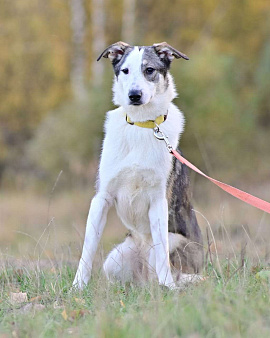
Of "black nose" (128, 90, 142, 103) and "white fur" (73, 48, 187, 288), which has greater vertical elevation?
"black nose" (128, 90, 142, 103)

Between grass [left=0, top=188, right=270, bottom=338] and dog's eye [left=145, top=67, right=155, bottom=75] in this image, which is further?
dog's eye [left=145, top=67, right=155, bottom=75]

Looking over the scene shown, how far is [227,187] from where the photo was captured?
4.40 m

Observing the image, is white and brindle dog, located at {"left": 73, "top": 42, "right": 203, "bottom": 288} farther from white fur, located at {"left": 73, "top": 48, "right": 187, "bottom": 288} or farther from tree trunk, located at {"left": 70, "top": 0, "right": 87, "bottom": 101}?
Answer: tree trunk, located at {"left": 70, "top": 0, "right": 87, "bottom": 101}

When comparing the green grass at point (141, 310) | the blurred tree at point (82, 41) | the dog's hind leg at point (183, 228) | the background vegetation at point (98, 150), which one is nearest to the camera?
the green grass at point (141, 310)

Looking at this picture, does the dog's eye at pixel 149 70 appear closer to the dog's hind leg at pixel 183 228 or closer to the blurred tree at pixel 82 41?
the dog's hind leg at pixel 183 228

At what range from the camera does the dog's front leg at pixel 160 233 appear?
494cm

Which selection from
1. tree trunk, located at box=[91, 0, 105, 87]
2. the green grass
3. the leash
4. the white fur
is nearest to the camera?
the green grass

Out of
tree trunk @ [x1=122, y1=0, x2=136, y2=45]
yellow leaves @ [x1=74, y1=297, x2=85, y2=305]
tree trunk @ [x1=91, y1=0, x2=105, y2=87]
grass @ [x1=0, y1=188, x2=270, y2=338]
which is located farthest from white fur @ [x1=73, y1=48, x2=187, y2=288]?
tree trunk @ [x1=122, y1=0, x2=136, y2=45]

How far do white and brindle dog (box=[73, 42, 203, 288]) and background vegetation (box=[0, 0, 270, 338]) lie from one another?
26 centimetres

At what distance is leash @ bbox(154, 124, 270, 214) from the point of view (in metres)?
4.13

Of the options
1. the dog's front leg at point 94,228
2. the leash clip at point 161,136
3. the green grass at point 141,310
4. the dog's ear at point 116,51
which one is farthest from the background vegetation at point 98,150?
the dog's ear at point 116,51

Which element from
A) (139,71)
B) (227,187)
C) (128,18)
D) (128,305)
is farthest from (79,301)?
(128,18)

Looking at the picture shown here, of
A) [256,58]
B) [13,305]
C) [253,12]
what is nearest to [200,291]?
[13,305]

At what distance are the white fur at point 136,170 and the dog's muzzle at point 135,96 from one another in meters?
0.04
